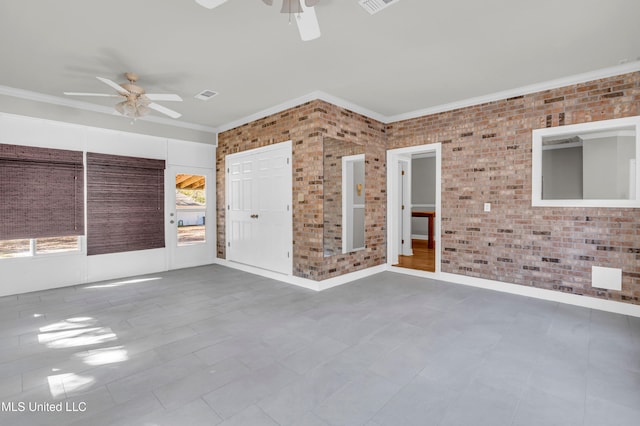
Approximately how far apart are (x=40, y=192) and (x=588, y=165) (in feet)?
24.1

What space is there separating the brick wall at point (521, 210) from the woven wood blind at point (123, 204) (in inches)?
182

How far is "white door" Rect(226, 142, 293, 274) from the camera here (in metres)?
4.85

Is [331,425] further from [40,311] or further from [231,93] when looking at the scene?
[231,93]

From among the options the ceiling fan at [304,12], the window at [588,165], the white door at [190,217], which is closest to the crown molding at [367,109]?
the window at [588,165]

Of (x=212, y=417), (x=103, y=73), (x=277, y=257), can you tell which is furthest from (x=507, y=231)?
(x=103, y=73)

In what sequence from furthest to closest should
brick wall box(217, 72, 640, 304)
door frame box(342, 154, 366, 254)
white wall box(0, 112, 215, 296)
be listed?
1. door frame box(342, 154, 366, 254)
2. white wall box(0, 112, 215, 296)
3. brick wall box(217, 72, 640, 304)

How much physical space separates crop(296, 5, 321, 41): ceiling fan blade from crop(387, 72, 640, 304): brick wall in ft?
10.5

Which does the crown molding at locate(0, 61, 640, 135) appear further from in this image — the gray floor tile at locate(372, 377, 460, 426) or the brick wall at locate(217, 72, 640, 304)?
the gray floor tile at locate(372, 377, 460, 426)

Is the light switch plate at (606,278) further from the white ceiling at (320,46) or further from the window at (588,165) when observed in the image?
the white ceiling at (320,46)

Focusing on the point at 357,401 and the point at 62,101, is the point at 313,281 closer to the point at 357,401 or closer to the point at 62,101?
the point at 357,401

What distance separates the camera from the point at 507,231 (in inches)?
167

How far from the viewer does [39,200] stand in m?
4.43

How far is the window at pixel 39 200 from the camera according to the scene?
13.8 ft

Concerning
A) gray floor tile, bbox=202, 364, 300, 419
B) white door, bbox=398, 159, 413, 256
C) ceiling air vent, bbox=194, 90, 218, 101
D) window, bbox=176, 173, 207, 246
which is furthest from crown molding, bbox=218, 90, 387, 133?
gray floor tile, bbox=202, 364, 300, 419
